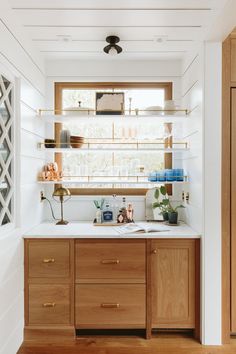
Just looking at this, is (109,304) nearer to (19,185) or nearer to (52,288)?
(52,288)

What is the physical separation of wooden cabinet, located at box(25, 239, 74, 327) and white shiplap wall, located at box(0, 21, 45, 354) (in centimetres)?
7

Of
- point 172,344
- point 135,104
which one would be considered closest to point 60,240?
point 172,344

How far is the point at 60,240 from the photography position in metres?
2.32

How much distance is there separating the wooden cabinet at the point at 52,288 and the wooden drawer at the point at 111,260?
85mm

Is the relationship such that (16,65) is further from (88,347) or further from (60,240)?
(88,347)

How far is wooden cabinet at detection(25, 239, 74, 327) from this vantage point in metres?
2.31

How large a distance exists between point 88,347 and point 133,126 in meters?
2.00

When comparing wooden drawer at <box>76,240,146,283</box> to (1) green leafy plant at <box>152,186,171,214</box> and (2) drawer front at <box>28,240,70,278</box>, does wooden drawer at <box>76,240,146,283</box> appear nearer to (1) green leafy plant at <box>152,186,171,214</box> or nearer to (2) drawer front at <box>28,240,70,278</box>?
(2) drawer front at <box>28,240,70,278</box>

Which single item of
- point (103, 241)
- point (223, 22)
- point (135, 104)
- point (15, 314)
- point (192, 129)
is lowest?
point (15, 314)

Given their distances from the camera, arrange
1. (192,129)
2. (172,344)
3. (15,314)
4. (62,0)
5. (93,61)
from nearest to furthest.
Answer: (62,0)
(15,314)
(172,344)
(192,129)
(93,61)

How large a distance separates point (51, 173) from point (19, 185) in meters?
0.60

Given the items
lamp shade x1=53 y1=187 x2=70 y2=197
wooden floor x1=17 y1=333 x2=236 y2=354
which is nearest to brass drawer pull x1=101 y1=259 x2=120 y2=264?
wooden floor x1=17 y1=333 x2=236 y2=354

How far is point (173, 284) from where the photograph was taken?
2.33 metres

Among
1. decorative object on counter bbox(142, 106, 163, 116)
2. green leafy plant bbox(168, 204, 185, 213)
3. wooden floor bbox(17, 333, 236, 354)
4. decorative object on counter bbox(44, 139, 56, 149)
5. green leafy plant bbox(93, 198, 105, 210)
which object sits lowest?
wooden floor bbox(17, 333, 236, 354)
